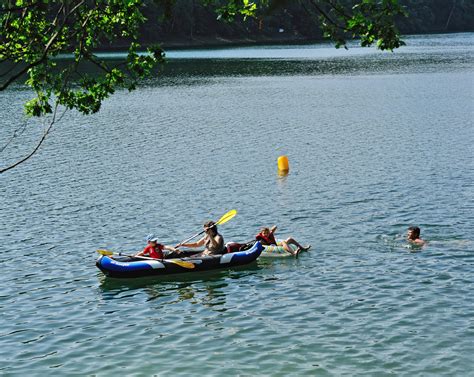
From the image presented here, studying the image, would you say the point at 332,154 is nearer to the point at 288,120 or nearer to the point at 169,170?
the point at 169,170

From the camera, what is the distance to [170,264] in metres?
24.9

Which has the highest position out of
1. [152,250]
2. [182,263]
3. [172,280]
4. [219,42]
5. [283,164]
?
[219,42]

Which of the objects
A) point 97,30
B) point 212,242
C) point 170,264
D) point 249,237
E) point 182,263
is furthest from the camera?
point 249,237

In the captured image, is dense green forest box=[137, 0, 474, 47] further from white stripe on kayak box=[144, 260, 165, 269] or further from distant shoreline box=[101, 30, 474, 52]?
white stripe on kayak box=[144, 260, 165, 269]

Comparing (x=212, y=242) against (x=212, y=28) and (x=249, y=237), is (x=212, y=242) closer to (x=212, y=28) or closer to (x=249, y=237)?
(x=249, y=237)

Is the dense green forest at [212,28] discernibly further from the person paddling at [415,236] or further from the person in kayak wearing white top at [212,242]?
the person in kayak wearing white top at [212,242]

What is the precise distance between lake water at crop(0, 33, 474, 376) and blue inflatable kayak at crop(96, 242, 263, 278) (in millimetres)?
325

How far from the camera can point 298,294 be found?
22578mm

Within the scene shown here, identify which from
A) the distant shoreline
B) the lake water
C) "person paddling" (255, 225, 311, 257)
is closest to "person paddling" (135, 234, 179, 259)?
the lake water

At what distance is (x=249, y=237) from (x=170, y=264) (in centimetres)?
497

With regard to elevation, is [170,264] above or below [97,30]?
below

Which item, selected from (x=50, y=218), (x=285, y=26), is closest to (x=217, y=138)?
(x=50, y=218)

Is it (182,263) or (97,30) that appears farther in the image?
(182,263)

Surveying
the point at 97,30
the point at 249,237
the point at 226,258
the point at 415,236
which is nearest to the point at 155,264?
the point at 226,258
